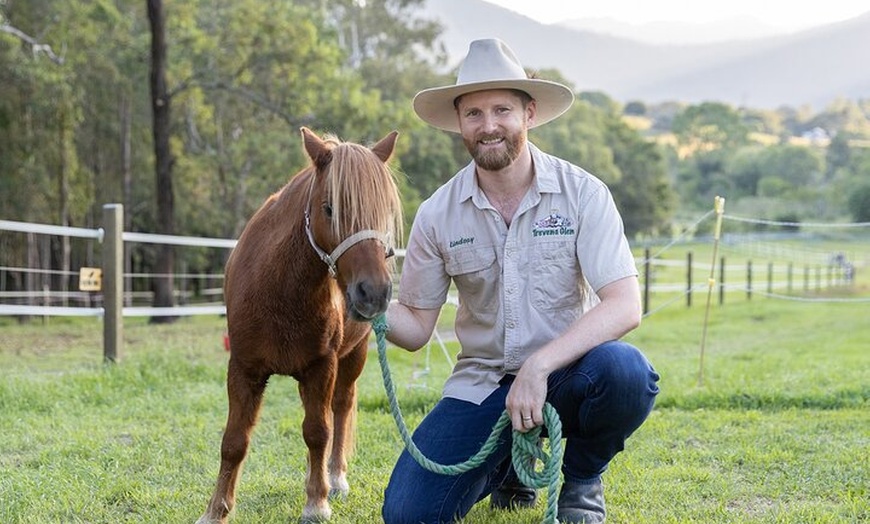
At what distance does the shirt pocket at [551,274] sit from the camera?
326 cm

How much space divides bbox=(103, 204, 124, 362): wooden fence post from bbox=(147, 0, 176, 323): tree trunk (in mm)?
9551

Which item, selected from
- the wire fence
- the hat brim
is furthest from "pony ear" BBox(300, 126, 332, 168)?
the wire fence

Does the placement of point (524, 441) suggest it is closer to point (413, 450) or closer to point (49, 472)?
point (413, 450)

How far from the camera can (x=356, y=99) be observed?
20.8 m

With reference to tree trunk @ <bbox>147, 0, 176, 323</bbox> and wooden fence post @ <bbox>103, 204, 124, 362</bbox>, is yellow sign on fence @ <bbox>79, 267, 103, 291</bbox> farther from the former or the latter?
tree trunk @ <bbox>147, 0, 176, 323</bbox>

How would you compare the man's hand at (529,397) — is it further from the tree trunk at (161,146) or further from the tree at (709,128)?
the tree at (709,128)

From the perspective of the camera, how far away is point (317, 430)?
3.63 metres

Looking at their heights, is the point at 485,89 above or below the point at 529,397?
above

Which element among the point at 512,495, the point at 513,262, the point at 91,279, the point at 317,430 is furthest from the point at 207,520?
the point at 91,279

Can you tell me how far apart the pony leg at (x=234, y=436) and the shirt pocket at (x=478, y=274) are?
0.92 metres

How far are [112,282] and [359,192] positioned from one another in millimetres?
4926

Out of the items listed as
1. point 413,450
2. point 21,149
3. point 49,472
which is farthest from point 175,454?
point 21,149

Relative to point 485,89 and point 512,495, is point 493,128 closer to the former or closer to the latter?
point 485,89

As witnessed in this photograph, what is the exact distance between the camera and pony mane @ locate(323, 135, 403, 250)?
9.70 ft
